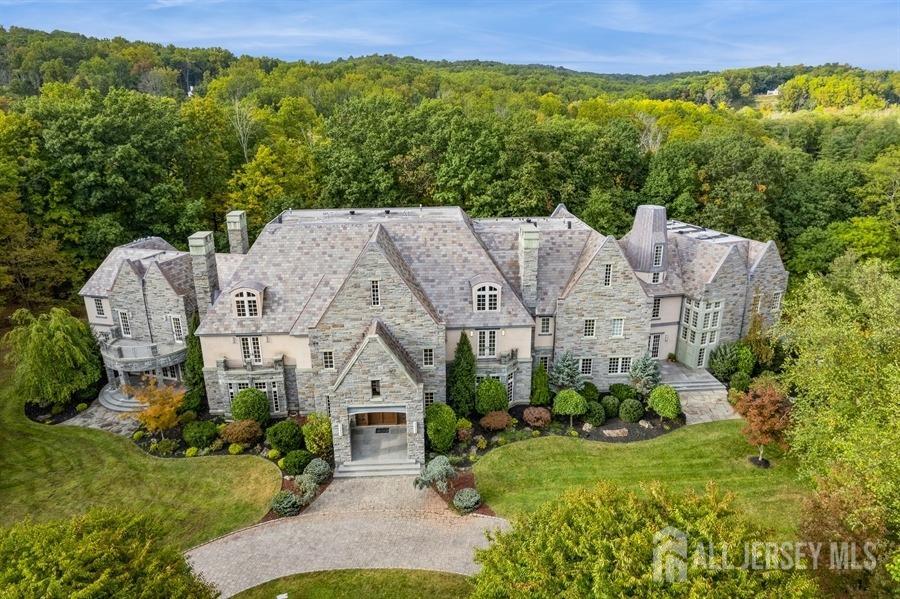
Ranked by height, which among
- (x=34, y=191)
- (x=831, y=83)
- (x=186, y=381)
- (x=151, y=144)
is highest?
(x=831, y=83)

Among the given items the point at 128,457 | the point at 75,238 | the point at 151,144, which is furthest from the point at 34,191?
the point at 128,457

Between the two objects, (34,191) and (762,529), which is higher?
(34,191)

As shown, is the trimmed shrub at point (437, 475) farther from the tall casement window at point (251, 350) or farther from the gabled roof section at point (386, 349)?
the tall casement window at point (251, 350)

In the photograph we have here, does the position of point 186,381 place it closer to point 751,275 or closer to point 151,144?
point 151,144

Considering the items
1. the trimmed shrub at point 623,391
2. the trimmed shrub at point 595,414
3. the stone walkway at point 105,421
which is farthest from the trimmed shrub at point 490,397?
the stone walkway at point 105,421

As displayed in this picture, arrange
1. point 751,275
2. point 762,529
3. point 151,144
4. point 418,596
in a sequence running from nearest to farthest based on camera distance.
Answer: point 762,529 → point 418,596 → point 751,275 → point 151,144

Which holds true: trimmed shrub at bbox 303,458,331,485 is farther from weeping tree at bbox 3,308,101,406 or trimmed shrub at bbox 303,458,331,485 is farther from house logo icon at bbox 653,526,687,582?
house logo icon at bbox 653,526,687,582
